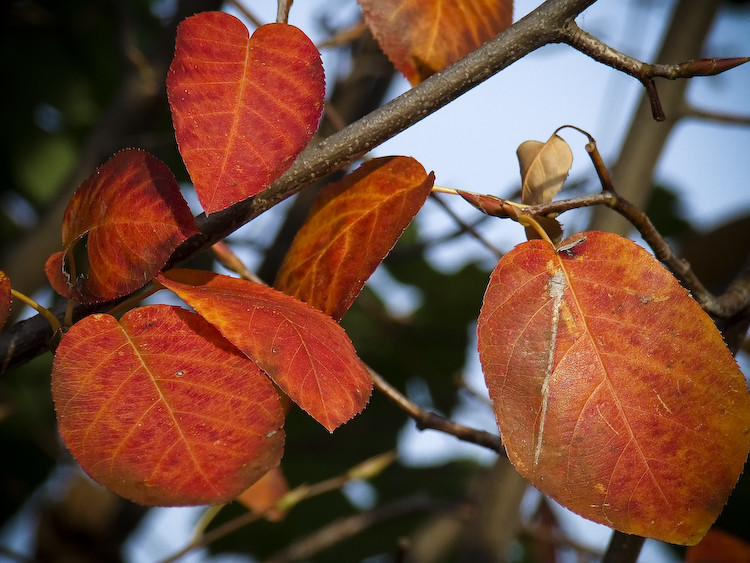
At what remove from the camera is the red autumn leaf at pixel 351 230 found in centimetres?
31

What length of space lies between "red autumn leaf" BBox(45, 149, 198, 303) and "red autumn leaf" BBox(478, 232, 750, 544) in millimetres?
126

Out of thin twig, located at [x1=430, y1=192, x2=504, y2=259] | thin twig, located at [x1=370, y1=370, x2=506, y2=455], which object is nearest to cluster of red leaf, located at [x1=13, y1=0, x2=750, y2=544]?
thin twig, located at [x1=370, y1=370, x2=506, y2=455]

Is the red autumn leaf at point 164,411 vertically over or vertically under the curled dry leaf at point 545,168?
under

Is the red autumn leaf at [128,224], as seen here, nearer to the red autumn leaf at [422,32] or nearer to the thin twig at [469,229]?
the red autumn leaf at [422,32]

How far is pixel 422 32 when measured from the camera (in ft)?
1.30

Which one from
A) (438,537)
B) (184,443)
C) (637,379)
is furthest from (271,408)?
(438,537)

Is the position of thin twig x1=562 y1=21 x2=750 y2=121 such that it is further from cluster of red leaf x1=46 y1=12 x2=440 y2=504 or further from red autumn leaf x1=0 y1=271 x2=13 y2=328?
red autumn leaf x1=0 y1=271 x2=13 y2=328

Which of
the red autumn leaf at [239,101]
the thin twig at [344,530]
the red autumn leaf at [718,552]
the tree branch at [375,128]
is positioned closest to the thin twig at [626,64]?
the tree branch at [375,128]

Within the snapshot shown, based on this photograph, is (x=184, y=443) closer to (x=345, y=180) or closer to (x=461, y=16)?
(x=345, y=180)

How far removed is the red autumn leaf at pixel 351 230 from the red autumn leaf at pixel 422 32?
0.09 meters

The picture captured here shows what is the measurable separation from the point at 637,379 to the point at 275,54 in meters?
0.20

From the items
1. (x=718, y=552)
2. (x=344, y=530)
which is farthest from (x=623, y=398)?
(x=344, y=530)

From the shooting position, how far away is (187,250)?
13.2 inches

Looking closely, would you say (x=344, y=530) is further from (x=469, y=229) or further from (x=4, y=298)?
(x=4, y=298)
